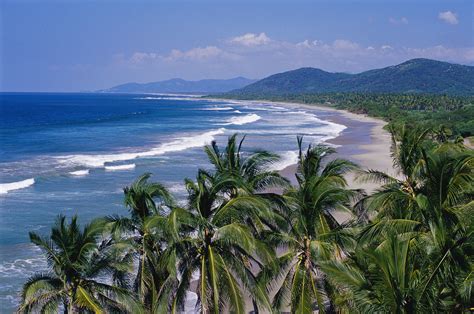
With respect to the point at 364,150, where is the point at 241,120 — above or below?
below

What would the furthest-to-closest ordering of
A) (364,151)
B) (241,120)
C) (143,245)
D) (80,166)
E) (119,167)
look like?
(241,120)
(364,151)
(80,166)
(119,167)
(143,245)

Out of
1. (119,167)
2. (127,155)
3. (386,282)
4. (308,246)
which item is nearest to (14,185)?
(119,167)

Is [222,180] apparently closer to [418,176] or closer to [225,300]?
[225,300]

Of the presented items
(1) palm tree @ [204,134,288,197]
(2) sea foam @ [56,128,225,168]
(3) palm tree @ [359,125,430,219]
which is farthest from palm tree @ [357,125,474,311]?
(2) sea foam @ [56,128,225,168]

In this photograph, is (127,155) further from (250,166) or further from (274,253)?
(274,253)

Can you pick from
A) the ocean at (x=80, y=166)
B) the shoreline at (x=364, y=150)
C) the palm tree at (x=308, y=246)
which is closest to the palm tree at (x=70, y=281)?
the palm tree at (x=308, y=246)

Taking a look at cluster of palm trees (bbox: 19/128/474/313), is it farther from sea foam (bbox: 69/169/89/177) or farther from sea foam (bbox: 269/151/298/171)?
sea foam (bbox: 69/169/89/177)

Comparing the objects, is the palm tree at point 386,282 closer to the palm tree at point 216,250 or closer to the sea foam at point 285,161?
the palm tree at point 216,250
